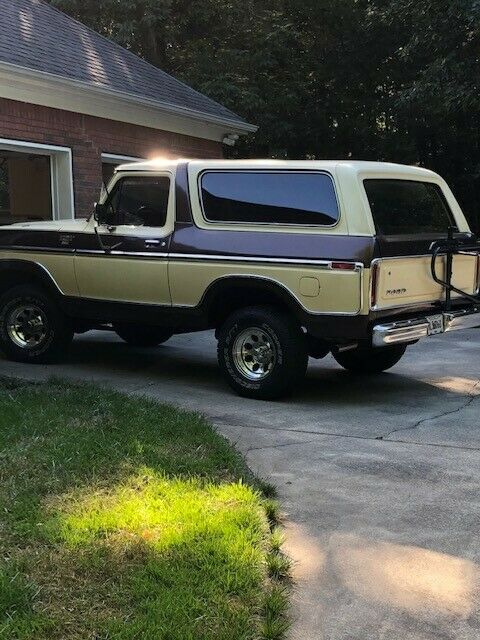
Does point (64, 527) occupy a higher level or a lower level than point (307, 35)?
lower

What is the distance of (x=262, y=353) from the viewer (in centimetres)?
675

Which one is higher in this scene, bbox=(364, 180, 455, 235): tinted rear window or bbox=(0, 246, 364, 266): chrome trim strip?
bbox=(364, 180, 455, 235): tinted rear window

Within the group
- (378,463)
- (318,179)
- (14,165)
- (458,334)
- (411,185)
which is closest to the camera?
(378,463)

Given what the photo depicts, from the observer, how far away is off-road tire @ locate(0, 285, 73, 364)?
26.4 feet

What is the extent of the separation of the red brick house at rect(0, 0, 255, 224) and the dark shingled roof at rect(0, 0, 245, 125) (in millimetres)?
31

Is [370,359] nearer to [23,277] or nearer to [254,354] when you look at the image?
[254,354]

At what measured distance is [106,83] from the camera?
453 inches

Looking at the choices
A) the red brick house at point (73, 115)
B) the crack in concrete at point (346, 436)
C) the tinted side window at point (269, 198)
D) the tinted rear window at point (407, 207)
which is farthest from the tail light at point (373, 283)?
the red brick house at point (73, 115)

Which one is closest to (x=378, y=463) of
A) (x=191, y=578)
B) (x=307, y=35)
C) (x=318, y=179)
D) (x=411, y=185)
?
(x=191, y=578)

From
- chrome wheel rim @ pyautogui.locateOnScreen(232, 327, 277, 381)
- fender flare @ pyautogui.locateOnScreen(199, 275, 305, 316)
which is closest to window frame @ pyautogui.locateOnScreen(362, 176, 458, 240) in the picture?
fender flare @ pyautogui.locateOnScreen(199, 275, 305, 316)

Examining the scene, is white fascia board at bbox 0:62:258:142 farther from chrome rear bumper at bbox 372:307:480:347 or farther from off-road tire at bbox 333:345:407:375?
chrome rear bumper at bbox 372:307:480:347

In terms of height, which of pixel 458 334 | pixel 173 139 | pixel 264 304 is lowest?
pixel 458 334

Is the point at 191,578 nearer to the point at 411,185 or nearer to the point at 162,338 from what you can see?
the point at 411,185

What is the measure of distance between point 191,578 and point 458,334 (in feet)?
27.3
